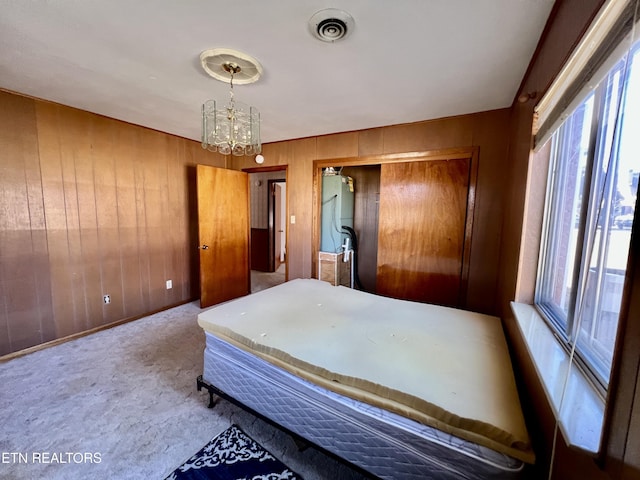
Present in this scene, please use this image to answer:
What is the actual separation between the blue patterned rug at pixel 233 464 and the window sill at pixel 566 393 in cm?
120

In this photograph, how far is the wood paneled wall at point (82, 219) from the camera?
2289 mm

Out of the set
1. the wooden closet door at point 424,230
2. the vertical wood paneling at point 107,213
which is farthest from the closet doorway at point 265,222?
the wooden closet door at point 424,230

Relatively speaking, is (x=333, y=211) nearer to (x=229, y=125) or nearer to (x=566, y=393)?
(x=229, y=125)

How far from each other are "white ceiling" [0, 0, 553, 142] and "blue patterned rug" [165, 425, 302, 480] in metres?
2.29

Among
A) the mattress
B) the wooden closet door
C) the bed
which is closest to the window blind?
the bed

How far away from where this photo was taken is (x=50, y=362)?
7.39 ft

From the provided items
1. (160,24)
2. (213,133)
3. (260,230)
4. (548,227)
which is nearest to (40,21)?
(160,24)

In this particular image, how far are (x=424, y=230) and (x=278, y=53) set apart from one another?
85.1 inches

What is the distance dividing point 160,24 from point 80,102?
68.4 inches

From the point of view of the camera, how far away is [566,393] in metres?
0.82

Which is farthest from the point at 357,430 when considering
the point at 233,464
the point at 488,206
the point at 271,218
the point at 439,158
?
the point at 271,218

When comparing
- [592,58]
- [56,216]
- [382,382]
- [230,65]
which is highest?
[230,65]

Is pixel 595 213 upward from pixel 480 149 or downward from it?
downward

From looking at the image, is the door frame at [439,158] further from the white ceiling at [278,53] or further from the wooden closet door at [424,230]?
the white ceiling at [278,53]
